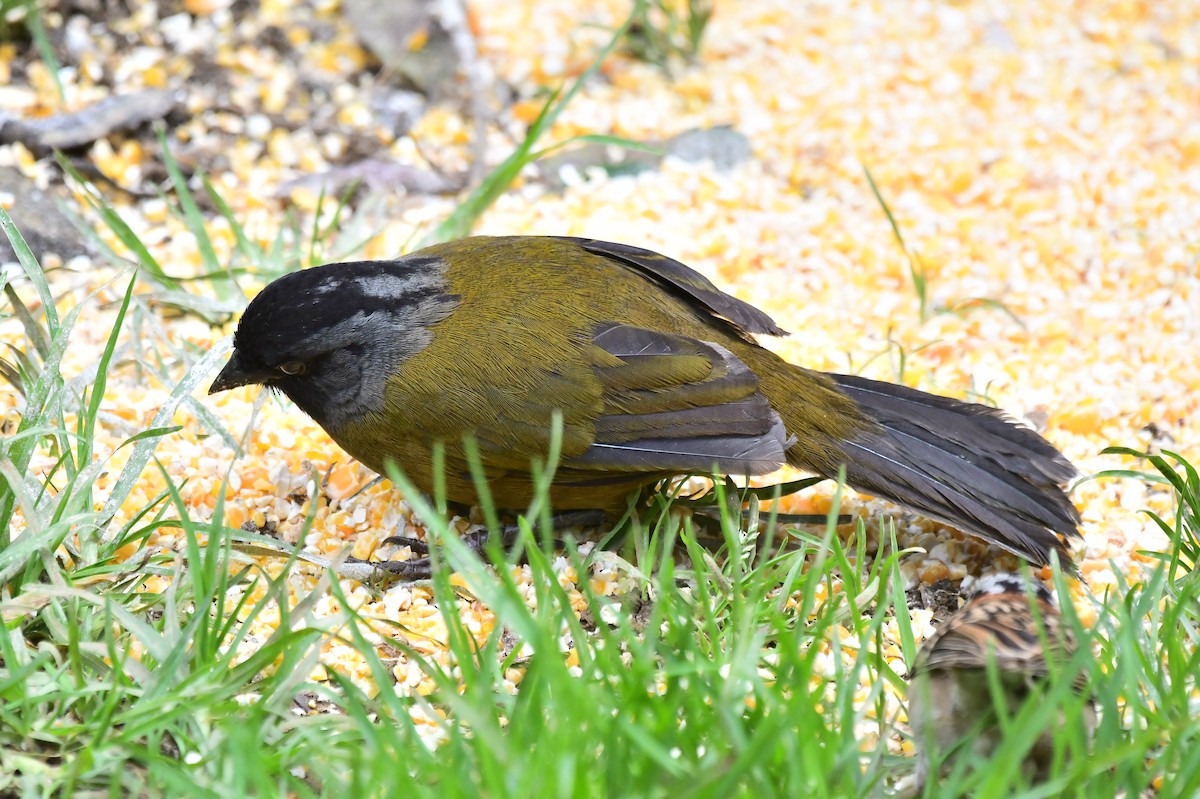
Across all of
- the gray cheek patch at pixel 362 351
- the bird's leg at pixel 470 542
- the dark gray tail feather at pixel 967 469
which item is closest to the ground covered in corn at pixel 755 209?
the bird's leg at pixel 470 542

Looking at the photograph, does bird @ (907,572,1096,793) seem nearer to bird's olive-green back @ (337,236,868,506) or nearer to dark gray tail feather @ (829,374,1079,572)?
dark gray tail feather @ (829,374,1079,572)

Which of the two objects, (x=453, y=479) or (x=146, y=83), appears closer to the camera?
(x=453, y=479)

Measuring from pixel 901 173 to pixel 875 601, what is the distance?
2.76 m

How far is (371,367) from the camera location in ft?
12.8

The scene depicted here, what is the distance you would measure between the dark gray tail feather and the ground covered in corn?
18 centimetres

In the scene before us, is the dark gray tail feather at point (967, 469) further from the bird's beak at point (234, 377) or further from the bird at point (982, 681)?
the bird's beak at point (234, 377)

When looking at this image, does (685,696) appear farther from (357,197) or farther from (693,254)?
(357,197)

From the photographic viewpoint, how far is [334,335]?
153 inches

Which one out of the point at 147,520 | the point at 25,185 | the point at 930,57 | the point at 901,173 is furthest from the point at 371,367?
the point at 930,57

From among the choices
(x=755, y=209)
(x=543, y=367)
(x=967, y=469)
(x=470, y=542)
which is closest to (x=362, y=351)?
(x=543, y=367)

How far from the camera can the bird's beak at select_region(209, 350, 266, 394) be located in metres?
3.91

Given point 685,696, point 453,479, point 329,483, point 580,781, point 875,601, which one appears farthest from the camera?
point 329,483

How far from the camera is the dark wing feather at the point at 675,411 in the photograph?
366 centimetres

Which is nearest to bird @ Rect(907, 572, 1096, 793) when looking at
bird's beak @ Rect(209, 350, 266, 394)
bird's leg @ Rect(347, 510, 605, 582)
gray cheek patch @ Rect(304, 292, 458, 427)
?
bird's leg @ Rect(347, 510, 605, 582)
